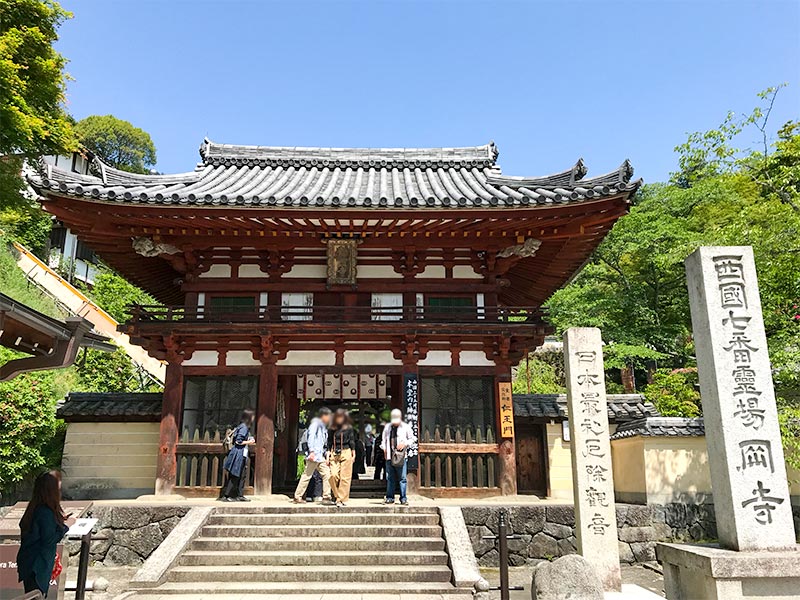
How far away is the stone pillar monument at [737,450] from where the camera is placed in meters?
5.21

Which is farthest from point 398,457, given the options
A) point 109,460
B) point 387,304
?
point 109,460

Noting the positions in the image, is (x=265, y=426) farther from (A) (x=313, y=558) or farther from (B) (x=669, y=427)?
(B) (x=669, y=427)

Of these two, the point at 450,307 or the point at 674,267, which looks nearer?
the point at 450,307

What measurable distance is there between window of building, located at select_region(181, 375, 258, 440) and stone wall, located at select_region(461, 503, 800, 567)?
4.97 meters

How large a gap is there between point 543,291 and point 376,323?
19.8 feet

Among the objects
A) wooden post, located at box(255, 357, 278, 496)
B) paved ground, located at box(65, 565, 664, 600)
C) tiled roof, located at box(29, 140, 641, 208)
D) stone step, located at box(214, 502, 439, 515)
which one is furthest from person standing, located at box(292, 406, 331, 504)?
tiled roof, located at box(29, 140, 641, 208)

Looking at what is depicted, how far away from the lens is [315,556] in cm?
826

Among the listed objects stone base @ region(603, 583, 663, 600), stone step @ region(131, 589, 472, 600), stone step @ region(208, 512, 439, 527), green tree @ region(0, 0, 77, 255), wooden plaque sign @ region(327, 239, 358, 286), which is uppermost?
green tree @ region(0, 0, 77, 255)

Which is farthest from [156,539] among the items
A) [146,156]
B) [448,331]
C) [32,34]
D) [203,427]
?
[146,156]

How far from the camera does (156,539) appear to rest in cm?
966

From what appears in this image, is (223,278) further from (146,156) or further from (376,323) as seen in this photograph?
(146,156)

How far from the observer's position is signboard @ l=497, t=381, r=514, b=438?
11234 millimetres

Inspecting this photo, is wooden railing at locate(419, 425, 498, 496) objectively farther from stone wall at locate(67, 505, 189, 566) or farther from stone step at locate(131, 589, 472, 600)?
stone wall at locate(67, 505, 189, 566)

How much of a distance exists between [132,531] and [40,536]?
16.6ft
